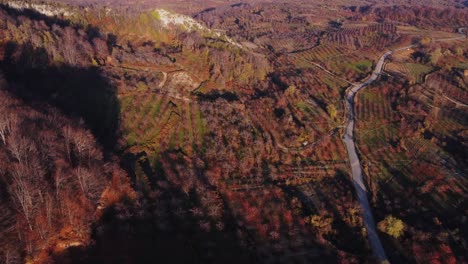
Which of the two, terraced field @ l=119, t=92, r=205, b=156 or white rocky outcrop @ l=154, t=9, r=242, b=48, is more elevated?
white rocky outcrop @ l=154, t=9, r=242, b=48

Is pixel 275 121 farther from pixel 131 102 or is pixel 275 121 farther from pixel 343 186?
pixel 131 102

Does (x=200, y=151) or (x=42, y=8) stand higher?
(x=42, y=8)

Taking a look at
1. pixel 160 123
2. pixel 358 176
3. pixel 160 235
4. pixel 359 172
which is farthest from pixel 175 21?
pixel 160 235

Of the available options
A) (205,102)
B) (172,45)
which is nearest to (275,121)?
(205,102)

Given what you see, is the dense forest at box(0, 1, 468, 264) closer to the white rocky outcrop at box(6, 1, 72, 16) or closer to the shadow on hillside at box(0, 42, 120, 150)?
the shadow on hillside at box(0, 42, 120, 150)

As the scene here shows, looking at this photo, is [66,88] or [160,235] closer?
[160,235]

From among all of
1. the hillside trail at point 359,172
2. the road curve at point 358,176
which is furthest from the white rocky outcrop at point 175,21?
the road curve at point 358,176

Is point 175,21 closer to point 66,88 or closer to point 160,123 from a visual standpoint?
point 66,88

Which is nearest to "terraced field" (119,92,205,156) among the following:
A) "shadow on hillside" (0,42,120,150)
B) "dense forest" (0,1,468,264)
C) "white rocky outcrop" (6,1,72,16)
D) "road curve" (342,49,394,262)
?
"dense forest" (0,1,468,264)

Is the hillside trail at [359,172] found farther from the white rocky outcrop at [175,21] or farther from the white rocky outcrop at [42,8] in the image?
the white rocky outcrop at [42,8]
